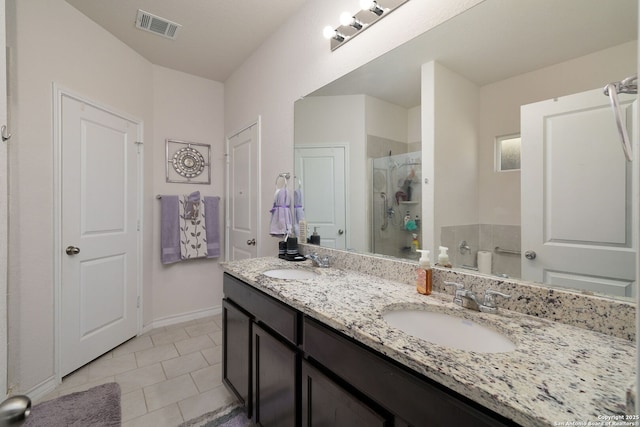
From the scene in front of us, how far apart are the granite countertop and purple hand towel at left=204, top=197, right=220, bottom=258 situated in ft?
7.55

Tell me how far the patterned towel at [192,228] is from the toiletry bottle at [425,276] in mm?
2559

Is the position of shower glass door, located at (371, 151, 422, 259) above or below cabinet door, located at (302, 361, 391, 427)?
above

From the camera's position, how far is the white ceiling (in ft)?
6.52

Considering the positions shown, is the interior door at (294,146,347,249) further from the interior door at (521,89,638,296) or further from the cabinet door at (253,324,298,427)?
the interior door at (521,89,638,296)

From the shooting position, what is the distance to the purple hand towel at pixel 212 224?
309 cm

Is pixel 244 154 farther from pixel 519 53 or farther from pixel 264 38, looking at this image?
pixel 519 53

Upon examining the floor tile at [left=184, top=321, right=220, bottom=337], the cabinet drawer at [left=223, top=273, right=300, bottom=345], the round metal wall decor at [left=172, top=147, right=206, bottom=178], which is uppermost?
the round metal wall decor at [left=172, top=147, right=206, bottom=178]

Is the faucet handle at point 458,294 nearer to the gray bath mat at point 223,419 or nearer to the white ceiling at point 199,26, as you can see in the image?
the gray bath mat at point 223,419

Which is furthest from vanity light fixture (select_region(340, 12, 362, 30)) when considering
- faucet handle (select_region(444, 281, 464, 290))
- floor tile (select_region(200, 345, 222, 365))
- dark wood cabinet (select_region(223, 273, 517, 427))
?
floor tile (select_region(200, 345, 222, 365))

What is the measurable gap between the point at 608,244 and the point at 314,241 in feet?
4.85

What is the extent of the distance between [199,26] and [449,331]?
2742 millimetres

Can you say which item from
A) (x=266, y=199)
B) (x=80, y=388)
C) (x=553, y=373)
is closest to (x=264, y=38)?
(x=266, y=199)

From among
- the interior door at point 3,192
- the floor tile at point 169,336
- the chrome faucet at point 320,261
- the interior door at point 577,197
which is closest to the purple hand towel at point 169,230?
the floor tile at point 169,336

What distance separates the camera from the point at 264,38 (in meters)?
2.41
